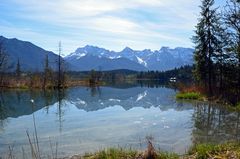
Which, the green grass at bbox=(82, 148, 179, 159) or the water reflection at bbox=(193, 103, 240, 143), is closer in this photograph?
the green grass at bbox=(82, 148, 179, 159)

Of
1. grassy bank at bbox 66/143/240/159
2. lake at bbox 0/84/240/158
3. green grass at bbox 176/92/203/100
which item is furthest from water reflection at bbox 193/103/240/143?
green grass at bbox 176/92/203/100

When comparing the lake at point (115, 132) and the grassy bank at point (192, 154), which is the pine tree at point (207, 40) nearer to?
the lake at point (115, 132)

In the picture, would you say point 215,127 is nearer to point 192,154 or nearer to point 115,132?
point 115,132

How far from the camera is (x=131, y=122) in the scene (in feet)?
68.6

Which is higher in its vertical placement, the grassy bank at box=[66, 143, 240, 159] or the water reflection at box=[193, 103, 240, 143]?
the grassy bank at box=[66, 143, 240, 159]

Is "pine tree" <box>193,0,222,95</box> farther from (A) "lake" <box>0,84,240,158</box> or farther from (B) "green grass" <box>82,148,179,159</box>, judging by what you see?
(B) "green grass" <box>82,148,179,159</box>

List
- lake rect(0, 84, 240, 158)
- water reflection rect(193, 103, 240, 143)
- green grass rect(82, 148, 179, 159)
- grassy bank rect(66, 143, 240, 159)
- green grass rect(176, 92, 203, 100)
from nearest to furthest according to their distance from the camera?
grassy bank rect(66, 143, 240, 159)
green grass rect(82, 148, 179, 159)
lake rect(0, 84, 240, 158)
water reflection rect(193, 103, 240, 143)
green grass rect(176, 92, 203, 100)

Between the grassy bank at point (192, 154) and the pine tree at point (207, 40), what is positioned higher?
the pine tree at point (207, 40)

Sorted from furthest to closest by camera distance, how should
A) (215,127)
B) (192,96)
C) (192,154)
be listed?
(192,96) → (215,127) → (192,154)

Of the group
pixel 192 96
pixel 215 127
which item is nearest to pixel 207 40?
pixel 192 96

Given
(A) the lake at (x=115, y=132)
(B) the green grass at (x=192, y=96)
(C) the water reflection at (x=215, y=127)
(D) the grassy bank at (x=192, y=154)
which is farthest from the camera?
(B) the green grass at (x=192, y=96)

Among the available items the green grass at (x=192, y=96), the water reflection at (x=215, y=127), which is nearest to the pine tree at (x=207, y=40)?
the green grass at (x=192, y=96)

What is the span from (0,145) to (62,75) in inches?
2494

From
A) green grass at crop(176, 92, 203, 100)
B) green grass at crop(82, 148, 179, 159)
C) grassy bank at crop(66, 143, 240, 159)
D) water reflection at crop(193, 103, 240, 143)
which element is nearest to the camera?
grassy bank at crop(66, 143, 240, 159)
